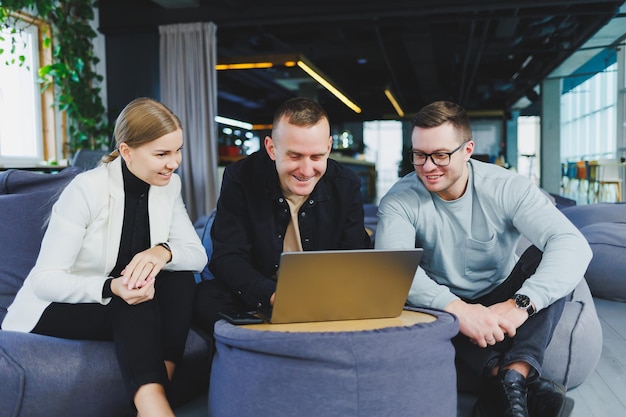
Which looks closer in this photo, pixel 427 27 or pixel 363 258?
pixel 363 258

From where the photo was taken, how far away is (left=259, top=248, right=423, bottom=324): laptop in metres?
1.51

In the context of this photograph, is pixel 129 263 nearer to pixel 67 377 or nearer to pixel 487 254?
pixel 67 377

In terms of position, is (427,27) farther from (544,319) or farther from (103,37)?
(544,319)

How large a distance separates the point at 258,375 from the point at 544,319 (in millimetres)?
1057

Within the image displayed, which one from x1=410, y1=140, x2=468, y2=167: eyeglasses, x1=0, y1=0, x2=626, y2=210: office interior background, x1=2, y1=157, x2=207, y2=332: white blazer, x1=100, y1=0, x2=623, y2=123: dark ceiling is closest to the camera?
x1=2, y1=157, x2=207, y2=332: white blazer

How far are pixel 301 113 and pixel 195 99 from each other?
5.40 metres

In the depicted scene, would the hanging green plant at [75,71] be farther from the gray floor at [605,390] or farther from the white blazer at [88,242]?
the gray floor at [605,390]

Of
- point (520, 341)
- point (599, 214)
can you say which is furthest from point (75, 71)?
point (520, 341)

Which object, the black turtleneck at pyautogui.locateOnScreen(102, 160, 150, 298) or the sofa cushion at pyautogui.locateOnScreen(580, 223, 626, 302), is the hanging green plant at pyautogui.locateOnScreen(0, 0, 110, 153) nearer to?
the black turtleneck at pyautogui.locateOnScreen(102, 160, 150, 298)

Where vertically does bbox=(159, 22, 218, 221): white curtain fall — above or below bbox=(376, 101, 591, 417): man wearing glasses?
above

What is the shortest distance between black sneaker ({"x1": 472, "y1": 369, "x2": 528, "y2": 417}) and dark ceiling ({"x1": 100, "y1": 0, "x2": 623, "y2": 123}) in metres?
5.47

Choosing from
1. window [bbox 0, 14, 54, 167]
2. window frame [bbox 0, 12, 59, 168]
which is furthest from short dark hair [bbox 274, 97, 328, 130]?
window frame [bbox 0, 12, 59, 168]

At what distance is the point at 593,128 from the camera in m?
14.0

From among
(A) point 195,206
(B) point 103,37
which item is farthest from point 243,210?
(B) point 103,37
